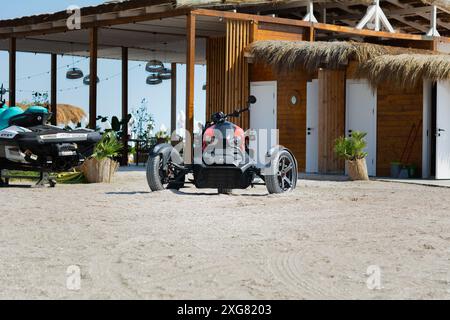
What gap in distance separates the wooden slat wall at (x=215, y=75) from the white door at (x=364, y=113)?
3163 millimetres

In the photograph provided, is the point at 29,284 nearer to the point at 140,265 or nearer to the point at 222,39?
the point at 140,265

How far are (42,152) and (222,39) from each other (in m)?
9.10

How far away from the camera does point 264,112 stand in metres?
19.7

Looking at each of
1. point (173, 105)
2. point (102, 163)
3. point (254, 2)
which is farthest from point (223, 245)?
point (173, 105)

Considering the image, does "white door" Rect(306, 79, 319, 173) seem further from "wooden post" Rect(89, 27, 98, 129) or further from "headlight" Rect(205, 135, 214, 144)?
"headlight" Rect(205, 135, 214, 144)

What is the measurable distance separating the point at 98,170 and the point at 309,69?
489 centimetres

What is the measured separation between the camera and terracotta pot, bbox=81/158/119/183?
15711mm

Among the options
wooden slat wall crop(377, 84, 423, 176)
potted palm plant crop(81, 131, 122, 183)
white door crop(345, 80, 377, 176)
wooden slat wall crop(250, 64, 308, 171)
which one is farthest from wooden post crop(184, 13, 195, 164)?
wooden slat wall crop(377, 84, 423, 176)

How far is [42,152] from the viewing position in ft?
45.4

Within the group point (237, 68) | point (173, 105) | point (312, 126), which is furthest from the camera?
point (173, 105)

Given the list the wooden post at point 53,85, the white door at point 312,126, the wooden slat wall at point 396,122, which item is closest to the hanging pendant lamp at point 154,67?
the wooden post at point 53,85

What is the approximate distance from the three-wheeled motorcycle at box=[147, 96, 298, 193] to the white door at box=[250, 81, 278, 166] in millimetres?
6646

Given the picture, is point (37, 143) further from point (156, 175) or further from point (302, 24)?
point (302, 24)

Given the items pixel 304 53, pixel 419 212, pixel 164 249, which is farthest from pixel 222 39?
pixel 164 249
